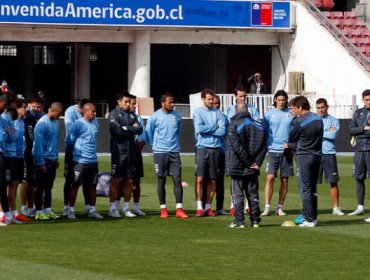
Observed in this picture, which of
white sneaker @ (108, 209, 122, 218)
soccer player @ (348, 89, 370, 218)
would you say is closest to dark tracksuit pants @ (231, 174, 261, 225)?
white sneaker @ (108, 209, 122, 218)

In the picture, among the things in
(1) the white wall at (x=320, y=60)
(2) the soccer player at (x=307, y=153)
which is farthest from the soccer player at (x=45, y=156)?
(1) the white wall at (x=320, y=60)

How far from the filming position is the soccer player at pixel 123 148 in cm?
2061

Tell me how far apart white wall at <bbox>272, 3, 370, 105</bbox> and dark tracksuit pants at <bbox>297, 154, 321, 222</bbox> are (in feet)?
83.3

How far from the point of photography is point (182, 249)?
16.0 m

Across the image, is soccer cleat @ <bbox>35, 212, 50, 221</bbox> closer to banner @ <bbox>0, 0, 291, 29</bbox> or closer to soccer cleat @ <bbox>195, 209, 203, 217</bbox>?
soccer cleat @ <bbox>195, 209, 203, 217</bbox>

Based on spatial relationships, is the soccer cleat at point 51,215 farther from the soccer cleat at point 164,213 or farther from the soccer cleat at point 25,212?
the soccer cleat at point 164,213

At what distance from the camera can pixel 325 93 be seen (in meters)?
44.8

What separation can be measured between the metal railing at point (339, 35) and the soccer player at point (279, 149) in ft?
77.1

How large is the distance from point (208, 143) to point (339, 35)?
80.9 ft

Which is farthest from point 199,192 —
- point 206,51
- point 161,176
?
point 206,51

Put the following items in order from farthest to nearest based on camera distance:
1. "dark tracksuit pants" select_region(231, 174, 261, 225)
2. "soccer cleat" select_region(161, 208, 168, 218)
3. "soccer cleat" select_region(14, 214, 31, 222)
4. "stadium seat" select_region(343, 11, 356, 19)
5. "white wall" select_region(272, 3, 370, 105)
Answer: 1. "stadium seat" select_region(343, 11, 356, 19)
2. "white wall" select_region(272, 3, 370, 105)
3. "soccer cleat" select_region(161, 208, 168, 218)
4. "soccer cleat" select_region(14, 214, 31, 222)
5. "dark tracksuit pants" select_region(231, 174, 261, 225)

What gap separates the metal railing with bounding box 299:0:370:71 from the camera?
145ft

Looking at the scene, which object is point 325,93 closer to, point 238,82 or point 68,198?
point 238,82

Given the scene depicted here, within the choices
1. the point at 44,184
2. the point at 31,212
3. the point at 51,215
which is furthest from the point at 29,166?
the point at 51,215
